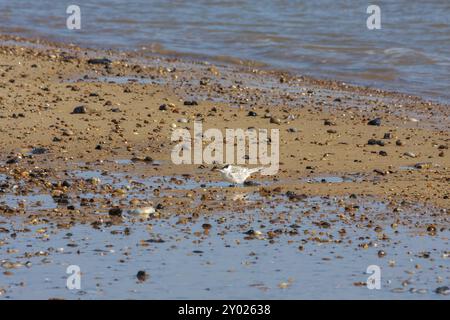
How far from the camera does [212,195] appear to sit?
8352 millimetres

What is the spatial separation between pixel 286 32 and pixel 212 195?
10991 mm

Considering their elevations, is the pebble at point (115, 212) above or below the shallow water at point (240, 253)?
above

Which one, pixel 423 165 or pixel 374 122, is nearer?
pixel 423 165

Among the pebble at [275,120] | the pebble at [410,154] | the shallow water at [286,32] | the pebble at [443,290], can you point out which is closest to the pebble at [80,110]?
the pebble at [275,120]

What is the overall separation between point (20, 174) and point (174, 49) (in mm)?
9186

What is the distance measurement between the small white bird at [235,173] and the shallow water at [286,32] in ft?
17.8

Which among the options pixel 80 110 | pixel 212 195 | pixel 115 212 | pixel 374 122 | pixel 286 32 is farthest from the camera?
pixel 286 32

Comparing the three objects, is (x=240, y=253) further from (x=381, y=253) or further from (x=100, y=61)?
(x=100, y=61)

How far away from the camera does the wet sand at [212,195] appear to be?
6430mm

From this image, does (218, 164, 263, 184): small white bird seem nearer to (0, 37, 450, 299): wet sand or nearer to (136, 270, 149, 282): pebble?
(0, 37, 450, 299): wet sand

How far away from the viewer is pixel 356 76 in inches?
609

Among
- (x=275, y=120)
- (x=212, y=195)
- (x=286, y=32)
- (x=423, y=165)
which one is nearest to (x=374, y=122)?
(x=275, y=120)

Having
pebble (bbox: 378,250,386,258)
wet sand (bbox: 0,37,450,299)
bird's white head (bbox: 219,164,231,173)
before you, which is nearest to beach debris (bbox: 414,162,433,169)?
wet sand (bbox: 0,37,450,299)

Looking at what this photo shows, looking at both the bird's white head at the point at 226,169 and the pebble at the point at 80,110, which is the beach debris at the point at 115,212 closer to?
the bird's white head at the point at 226,169
